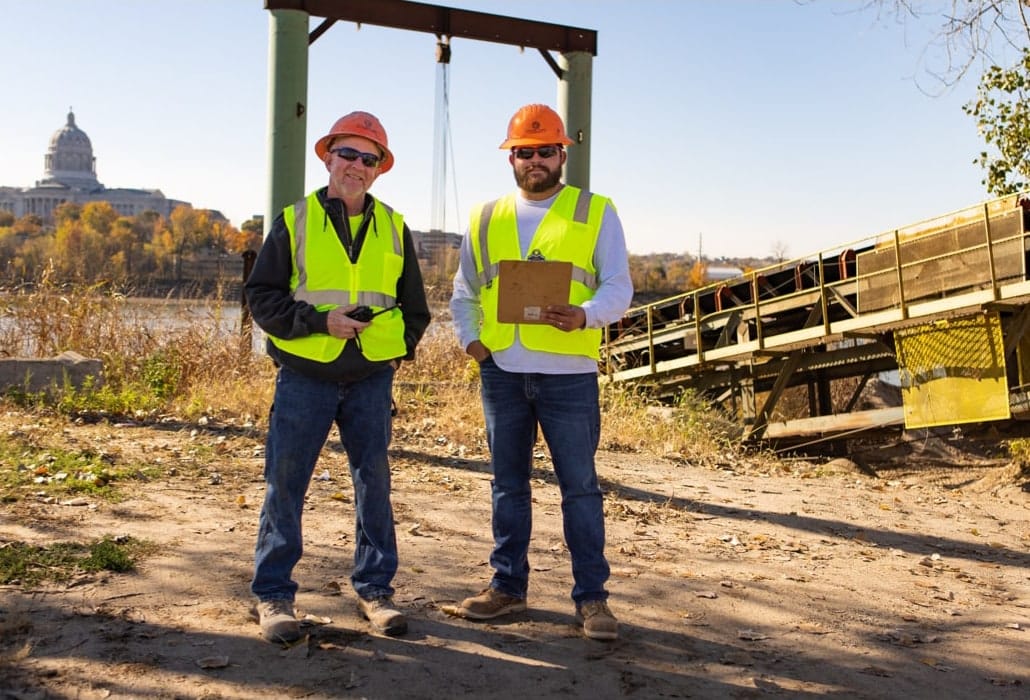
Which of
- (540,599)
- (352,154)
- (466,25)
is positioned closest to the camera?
(352,154)

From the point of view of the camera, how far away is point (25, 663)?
12.4 ft

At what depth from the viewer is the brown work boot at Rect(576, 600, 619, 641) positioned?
4.30 metres

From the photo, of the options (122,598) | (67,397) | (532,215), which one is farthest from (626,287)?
(67,397)

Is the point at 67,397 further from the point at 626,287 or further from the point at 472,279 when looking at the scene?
the point at 626,287

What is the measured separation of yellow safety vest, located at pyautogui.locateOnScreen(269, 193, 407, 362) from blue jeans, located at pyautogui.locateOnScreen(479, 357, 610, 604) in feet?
1.73

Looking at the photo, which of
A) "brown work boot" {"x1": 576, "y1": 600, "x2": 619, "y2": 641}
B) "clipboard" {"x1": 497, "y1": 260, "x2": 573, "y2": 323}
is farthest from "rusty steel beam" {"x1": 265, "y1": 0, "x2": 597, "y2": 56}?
"brown work boot" {"x1": 576, "y1": 600, "x2": 619, "y2": 641}

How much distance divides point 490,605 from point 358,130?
210 centimetres

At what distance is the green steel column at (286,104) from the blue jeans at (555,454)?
556 centimetres

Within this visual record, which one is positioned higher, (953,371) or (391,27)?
(391,27)

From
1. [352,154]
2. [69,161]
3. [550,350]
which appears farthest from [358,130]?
[69,161]

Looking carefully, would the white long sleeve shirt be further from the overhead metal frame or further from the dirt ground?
the overhead metal frame

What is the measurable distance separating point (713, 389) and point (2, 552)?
1253cm

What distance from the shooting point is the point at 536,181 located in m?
4.47

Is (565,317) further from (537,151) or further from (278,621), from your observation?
(278,621)
